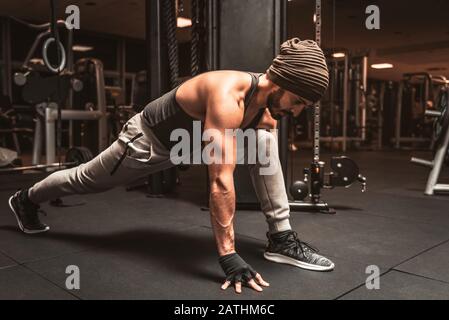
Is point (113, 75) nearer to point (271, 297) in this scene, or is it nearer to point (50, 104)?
point (50, 104)

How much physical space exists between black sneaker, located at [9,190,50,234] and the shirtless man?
74 millimetres

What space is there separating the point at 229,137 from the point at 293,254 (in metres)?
0.55

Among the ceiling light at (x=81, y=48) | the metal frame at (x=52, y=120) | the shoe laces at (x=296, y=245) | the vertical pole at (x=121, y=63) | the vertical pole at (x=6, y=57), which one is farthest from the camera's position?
the vertical pole at (x=121, y=63)

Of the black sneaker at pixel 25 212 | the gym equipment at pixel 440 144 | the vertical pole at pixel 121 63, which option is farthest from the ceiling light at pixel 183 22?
the black sneaker at pixel 25 212

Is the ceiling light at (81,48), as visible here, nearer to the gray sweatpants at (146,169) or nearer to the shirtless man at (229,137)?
the shirtless man at (229,137)

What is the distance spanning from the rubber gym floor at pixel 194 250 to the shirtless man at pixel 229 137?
0.27ft

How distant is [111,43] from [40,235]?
30.6ft

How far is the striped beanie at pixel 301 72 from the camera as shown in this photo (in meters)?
1.35

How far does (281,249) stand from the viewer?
1611mm

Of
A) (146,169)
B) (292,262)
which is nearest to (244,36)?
(146,169)

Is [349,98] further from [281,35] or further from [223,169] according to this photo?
[223,169]

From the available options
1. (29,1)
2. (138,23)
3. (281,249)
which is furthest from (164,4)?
(138,23)

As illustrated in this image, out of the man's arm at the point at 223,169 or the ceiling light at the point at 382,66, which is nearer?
the man's arm at the point at 223,169

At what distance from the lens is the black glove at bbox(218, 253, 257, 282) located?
4.32ft
